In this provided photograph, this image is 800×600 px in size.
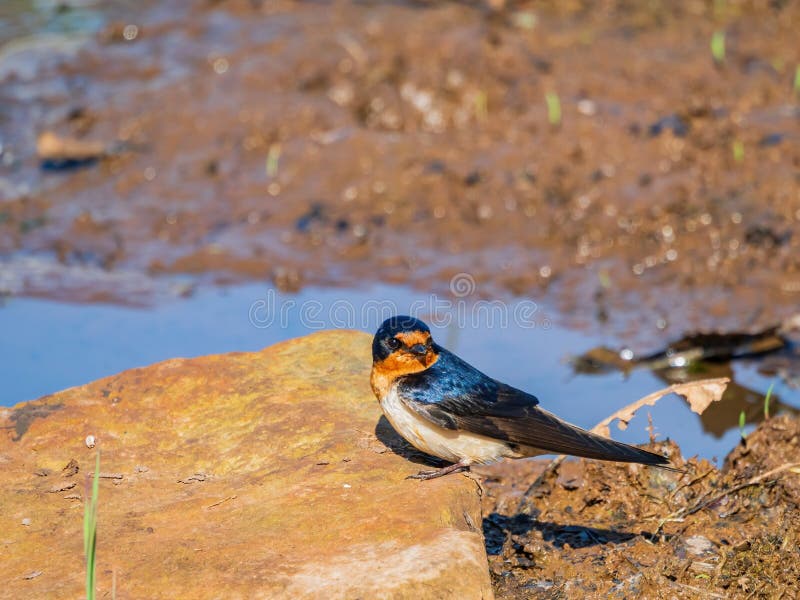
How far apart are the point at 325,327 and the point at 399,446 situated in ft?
9.91

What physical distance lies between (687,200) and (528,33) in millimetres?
2201

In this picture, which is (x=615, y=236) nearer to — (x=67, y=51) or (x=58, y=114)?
(x=58, y=114)

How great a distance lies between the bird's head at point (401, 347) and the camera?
3805mm

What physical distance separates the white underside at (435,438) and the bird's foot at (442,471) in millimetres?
52

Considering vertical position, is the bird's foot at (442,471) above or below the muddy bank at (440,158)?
above

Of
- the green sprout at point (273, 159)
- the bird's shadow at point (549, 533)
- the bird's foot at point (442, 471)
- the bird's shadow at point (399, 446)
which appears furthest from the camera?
the green sprout at point (273, 159)

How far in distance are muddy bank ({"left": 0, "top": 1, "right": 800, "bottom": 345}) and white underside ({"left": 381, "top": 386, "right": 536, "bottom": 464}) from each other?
302 cm

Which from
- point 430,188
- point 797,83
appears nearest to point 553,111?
point 430,188

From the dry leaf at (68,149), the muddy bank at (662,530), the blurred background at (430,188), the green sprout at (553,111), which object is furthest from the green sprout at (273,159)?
the muddy bank at (662,530)

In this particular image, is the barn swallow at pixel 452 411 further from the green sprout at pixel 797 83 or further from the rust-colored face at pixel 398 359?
the green sprout at pixel 797 83

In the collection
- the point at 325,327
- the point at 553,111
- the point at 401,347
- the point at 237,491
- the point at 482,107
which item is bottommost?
the point at 325,327

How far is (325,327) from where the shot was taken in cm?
682

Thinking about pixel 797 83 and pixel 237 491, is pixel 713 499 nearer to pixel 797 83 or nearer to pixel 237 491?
pixel 237 491

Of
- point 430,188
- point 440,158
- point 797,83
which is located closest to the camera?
point 430,188
